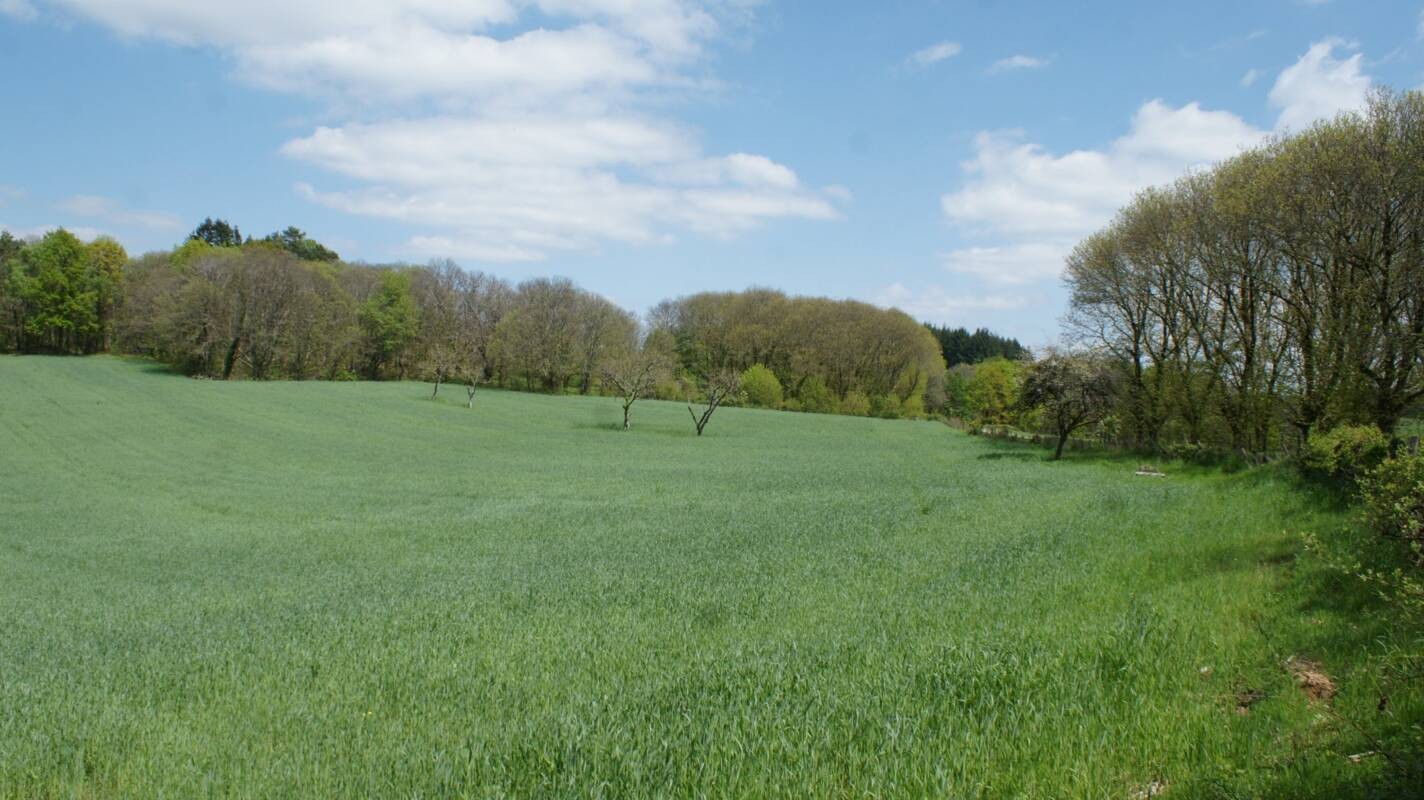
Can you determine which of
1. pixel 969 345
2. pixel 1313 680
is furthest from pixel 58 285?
pixel 969 345

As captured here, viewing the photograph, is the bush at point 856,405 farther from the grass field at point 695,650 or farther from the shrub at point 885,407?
the grass field at point 695,650

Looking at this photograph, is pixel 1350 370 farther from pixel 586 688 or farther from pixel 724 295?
pixel 724 295

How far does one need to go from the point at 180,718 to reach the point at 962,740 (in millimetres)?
5693

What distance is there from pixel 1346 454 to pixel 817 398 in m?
69.6

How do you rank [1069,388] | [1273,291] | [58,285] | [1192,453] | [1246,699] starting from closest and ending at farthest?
[1246,699], [1273,291], [1192,453], [1069,388], [58,285]

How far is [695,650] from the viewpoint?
7004mm

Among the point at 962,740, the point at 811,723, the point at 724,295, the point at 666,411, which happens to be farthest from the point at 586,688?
the point at 724,295

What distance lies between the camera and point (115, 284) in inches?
3369

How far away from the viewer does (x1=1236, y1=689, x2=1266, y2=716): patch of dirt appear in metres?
4.90

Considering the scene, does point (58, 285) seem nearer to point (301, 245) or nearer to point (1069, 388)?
point (301, 245)

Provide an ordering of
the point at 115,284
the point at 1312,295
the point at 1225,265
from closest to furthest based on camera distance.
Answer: the point at 1312,295, the point at 1225,265, the point at 115,284

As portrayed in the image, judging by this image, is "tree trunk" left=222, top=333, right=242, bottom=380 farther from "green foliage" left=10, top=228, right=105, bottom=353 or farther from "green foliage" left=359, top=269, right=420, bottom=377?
"green foliage" left=10, top=228, right=105, bottom=353

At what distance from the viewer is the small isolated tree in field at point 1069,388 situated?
37.0 m

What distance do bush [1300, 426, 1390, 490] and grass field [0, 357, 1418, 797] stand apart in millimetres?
842
